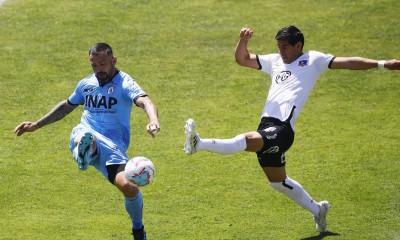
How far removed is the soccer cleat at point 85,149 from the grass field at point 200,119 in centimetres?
156

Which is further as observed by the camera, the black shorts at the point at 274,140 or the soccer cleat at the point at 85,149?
the black shorts at the point at 274,140

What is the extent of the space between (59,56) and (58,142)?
156 inches

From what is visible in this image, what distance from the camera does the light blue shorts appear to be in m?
12.3

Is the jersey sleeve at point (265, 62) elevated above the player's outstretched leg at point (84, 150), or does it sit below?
above

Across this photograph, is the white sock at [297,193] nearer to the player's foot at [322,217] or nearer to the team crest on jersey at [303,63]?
the player's foot at [322,217]

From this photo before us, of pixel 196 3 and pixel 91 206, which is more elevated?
pixel 196 3

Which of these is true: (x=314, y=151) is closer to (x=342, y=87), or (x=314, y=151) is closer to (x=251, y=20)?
(x=342, y=87)

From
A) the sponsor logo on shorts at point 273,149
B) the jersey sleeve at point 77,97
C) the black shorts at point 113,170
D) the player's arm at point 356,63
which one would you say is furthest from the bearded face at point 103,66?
the player's arm at point 356,63

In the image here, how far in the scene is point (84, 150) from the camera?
39.5 feet

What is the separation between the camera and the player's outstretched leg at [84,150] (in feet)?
39.4

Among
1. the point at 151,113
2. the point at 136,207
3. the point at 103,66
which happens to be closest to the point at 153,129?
the point at 151,113

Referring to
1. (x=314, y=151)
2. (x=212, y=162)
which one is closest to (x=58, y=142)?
(x=212, y=162)

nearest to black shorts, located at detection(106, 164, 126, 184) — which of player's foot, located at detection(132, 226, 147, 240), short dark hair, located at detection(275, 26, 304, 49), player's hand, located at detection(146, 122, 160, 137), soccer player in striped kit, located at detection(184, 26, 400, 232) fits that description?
player's foot, located at detection(132, 226, 147, 240)

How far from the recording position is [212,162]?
16094mm
